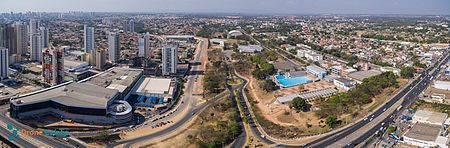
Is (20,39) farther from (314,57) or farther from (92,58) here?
(314,57)

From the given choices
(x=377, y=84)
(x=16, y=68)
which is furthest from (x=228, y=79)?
(x=16, y=68)

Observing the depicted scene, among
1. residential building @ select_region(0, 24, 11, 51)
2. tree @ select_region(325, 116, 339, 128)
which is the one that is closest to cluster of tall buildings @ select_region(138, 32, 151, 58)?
residential building @ select_region(0, 24, 11, 51)

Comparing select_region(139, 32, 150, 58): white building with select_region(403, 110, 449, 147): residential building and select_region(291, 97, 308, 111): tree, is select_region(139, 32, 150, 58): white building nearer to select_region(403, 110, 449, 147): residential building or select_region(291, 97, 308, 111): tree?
select_region(291, 97, 308, 111): tree

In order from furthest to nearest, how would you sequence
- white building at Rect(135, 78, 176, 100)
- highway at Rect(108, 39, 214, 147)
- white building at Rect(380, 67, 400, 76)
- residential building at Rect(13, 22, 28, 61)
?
residential building at Rect(13, 22, 28, 61) < white building at Rect(380, 67, 400, 76) < white building at Rect(135, 78, 176, 100) < highway at Rect(108, 39, 214, 147)

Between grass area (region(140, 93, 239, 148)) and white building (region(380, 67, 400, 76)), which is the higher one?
white building (region(380, 67, 400, 76))

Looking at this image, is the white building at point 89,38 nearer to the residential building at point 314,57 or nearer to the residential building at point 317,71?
the residential building at point 317,71

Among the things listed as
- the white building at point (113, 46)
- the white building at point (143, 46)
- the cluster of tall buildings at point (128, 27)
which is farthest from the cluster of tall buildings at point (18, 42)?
the cluster of tall buildings at point (128, 27)

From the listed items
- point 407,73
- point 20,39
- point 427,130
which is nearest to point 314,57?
point 407,73

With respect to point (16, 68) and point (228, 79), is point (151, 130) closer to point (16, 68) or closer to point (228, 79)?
point (228, 79)
